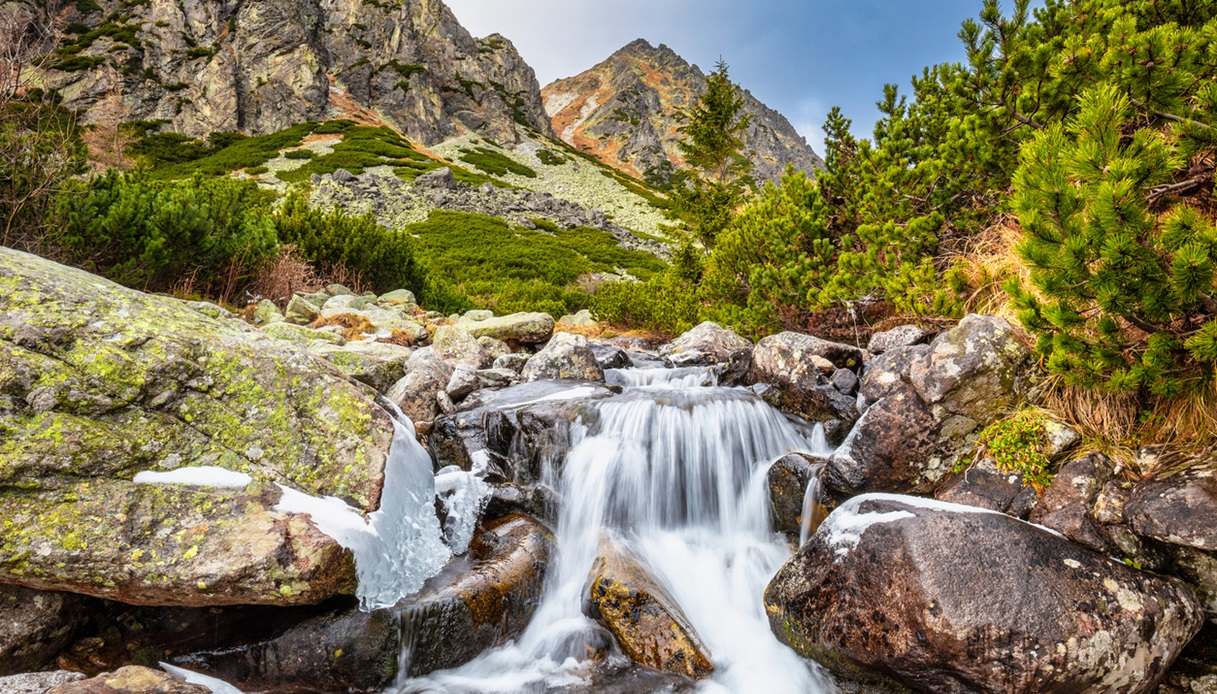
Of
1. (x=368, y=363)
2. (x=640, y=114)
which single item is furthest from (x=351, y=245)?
(x=640, y=114)

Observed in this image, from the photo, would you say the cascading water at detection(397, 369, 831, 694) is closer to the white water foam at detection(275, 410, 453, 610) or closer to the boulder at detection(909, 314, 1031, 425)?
the white water foam at detection(275, 410, 453, 610)

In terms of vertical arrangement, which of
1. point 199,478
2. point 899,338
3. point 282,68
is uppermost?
point 282,68

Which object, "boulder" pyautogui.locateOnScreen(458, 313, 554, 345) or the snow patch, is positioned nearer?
the snow patch

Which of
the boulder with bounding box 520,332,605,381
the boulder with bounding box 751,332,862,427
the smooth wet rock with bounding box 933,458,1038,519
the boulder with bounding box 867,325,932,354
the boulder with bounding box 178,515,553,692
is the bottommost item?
the boulder with bounding box 178,515,553,692

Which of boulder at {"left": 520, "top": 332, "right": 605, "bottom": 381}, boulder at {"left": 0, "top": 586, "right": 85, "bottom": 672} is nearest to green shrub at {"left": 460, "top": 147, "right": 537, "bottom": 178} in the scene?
boulder at {"left": 520, "top": 332, "right": 605, "bottom": 381}

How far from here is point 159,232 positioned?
30.2ft

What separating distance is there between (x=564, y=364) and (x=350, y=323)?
542 cm

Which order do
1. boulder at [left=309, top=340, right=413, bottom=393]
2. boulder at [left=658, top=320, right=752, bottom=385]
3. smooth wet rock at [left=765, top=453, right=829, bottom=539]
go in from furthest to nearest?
boulder at [left=658, top=320, right=752, bottom=385], boulder at [left=309, top=340, right=413, bottom=393], smooth wet rock at [left=765, top=453, right=829, bottom=539]

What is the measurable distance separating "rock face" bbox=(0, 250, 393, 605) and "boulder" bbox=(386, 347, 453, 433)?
2.17 m

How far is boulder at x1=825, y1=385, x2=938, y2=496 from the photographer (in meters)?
4.44

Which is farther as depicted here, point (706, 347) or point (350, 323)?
point (350, 323)

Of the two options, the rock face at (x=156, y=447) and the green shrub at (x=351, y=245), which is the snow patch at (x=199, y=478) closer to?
the rock face at (x=156, y=447)

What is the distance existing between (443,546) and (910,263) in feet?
18.8

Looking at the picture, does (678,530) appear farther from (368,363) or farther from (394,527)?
(368,363)
